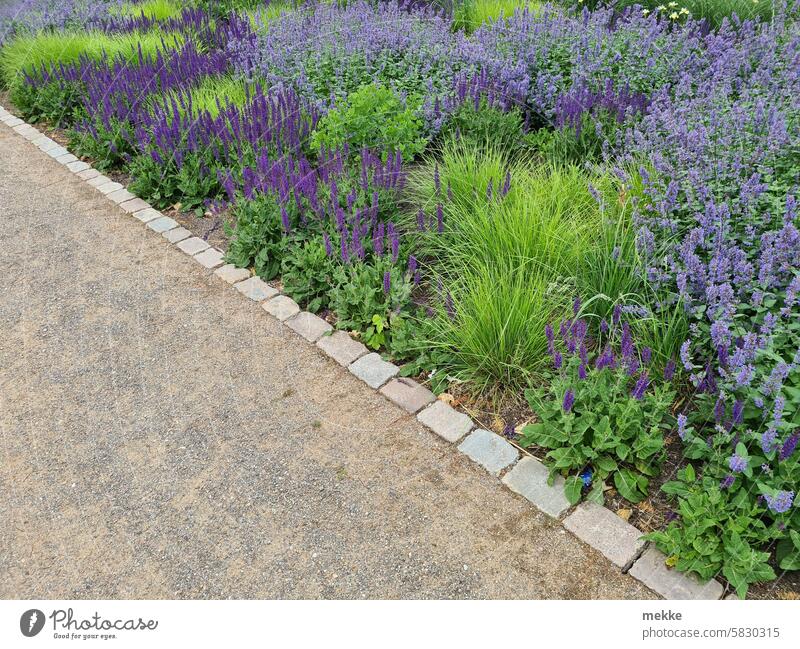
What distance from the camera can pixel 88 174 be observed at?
5.38 m

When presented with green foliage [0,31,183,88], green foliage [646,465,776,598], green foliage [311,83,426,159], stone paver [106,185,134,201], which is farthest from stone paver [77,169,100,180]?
green foliage [646,465,776,598]

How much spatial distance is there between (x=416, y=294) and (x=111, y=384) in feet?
5.16

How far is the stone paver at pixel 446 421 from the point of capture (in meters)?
2.79

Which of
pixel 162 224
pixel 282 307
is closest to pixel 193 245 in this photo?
pixel 162 224

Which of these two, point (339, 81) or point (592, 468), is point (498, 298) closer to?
point (592, 468)

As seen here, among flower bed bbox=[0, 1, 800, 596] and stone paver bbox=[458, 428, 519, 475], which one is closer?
flower bed bbox=[0, 1, 800, 596]

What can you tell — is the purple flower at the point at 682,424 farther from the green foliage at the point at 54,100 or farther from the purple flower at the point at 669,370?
the green foliage at the point at 54,100

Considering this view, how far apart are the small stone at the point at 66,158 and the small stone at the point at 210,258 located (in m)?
2.27

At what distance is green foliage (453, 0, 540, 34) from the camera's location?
21.4ft

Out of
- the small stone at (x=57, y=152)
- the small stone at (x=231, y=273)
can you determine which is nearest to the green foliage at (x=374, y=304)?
the small stone at (x=231, y=273)

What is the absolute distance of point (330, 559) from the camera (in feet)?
7.54

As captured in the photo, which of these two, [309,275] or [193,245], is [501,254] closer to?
[309,275]

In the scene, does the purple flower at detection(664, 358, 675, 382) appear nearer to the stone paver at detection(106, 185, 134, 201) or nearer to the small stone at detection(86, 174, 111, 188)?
the stone paver at detection(106, 185, 134, 201)

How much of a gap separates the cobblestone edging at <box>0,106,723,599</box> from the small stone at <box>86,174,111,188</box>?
3.29 feet
